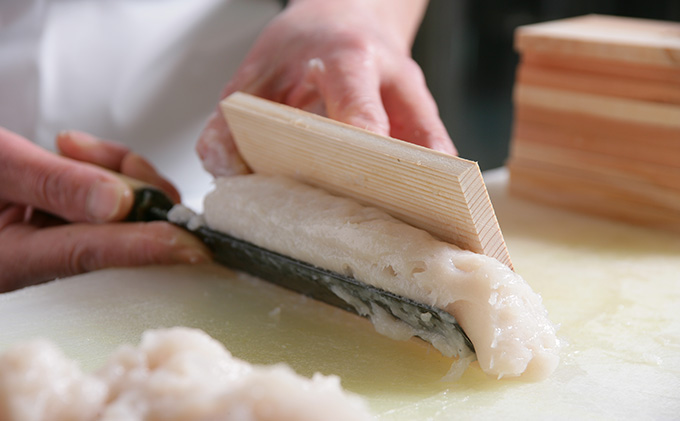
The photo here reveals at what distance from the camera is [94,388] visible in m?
0.88

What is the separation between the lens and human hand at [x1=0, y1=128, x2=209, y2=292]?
5.61ft

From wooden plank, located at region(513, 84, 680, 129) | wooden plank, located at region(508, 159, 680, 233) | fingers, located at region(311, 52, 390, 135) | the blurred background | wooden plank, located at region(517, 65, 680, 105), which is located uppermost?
fingers, located at region(311, 52, 390, 135)

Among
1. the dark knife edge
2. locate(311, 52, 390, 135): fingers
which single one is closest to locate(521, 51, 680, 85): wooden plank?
locate(311, 52, 390, 135): fingers

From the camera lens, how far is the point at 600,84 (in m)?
2.11

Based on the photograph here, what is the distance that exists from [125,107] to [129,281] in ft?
3.81

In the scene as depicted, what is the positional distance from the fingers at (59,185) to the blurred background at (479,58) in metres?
3.91

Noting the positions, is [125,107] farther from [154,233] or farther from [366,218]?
[366,218]

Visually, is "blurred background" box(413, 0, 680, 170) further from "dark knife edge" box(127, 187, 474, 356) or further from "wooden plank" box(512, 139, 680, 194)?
"dark knife edge" box(127, 187, 474, 356)

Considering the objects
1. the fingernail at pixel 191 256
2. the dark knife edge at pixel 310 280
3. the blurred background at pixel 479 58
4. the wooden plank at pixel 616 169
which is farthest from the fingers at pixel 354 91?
the blurred background at pixel 479 58

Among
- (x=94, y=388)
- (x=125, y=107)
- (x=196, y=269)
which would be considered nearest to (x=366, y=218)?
(x=196, y=269)

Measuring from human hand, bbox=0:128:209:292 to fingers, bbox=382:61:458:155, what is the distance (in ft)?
2.02

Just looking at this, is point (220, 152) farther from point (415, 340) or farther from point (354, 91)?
point (415, 340)

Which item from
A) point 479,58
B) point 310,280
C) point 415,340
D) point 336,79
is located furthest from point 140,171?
point 479,58

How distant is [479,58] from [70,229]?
4329 millimetres
